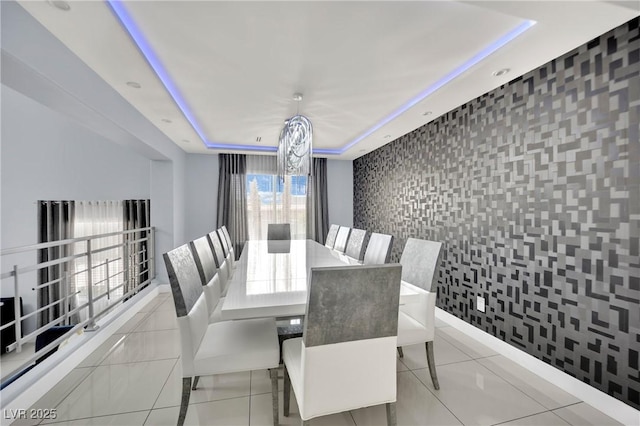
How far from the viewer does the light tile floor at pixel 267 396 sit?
1.61 metres

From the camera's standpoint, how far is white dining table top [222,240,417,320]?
1365mm

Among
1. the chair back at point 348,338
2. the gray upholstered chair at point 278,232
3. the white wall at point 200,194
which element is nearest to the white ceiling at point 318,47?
the chair back at point 348,338

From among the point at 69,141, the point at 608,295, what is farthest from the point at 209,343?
the point at 69,141

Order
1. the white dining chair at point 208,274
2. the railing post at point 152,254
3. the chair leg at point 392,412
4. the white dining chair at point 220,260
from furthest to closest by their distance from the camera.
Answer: the railing post at point 152,254
the white dining chair at point 220,260
the white dining chair at point 208,274
the chair leg at point 392,412

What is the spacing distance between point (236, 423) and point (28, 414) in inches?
50.6

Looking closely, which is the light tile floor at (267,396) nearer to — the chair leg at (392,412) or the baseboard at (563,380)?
the baseboard at (563,380)

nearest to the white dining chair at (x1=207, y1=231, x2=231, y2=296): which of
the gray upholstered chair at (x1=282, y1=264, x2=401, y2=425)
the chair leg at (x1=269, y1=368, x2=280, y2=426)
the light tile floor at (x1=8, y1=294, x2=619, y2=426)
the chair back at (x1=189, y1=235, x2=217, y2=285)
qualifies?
the chair back at (x1=189, y1=235, x2=217, y2=285)

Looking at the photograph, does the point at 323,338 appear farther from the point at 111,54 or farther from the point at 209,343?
the point at 111,54

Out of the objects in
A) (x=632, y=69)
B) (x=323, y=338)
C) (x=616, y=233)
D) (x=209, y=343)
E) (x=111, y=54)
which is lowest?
(x=209, y=343)

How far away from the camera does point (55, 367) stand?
6.34 feet

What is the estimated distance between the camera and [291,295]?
1521 millimetres

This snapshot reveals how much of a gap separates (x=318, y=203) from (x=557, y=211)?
13.7 ft

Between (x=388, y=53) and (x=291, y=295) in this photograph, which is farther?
(x=388, y=53)

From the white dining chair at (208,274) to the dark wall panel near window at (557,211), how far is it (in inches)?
94.0
